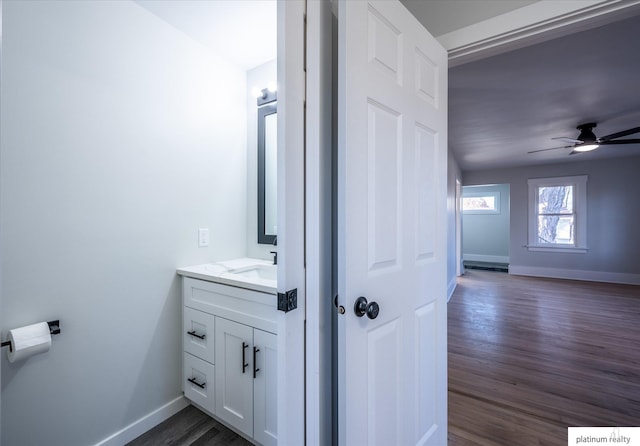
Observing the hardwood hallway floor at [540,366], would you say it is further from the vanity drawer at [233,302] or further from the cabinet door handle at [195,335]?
the cabinet door handle at [195,335]

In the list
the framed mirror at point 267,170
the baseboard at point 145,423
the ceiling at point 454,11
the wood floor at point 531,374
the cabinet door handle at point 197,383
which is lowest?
the wood floor at point 531,374

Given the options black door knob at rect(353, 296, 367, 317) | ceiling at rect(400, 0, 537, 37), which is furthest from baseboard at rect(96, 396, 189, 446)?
ceiling at rect(400, 0, 537, 37)

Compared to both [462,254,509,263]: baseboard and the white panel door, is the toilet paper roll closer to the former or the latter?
the white panel door

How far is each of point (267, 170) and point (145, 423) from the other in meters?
1.74

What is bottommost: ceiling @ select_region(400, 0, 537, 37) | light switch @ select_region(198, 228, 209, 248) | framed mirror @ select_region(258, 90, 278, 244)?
light switch @ select_region(198, 228, 209, 248)

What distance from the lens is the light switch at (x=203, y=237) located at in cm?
206

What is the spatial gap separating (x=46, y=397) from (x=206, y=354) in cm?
71

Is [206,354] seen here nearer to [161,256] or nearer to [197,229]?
[161,256]

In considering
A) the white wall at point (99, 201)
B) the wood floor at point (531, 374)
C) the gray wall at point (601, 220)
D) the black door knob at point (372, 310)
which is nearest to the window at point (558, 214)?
the gray wall at point (601, 220)

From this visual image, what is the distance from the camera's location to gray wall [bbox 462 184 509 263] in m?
8.56

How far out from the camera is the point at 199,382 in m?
1.85

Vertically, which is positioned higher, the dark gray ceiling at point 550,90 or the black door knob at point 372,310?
the dark gray ceiling at point 550,90

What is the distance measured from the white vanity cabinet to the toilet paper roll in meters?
0.69

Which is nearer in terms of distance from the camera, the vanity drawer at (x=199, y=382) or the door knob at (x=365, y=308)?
the door knob at (x=365, y=308)
